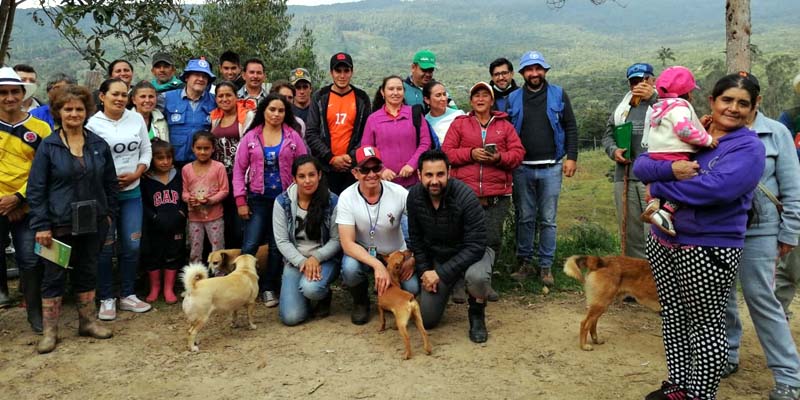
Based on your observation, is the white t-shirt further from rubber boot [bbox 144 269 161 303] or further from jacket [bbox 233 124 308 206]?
rubber boot [bbox 144 269 161 303]

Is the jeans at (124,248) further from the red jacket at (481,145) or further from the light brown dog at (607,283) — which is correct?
the light brown dog at (607,283)

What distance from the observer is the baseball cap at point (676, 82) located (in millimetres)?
3576

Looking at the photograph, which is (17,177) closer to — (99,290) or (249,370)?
(99,290)

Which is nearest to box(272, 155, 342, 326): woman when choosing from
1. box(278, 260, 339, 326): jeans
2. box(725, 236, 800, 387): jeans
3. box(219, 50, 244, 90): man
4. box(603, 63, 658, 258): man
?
box(278, 260, 339, 326): jeans

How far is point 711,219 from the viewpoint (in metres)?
3.37

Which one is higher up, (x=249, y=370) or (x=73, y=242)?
(x=73, y=242)

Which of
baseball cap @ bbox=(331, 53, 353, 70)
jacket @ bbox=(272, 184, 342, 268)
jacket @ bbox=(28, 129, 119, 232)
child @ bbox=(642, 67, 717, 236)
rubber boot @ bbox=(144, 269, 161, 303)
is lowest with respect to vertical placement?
rubber boot @ bbox=(144, 269, 161, 303)

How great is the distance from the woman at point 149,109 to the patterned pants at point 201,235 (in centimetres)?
96

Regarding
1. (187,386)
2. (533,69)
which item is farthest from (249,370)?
(533,69)

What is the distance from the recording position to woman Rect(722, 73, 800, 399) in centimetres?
372

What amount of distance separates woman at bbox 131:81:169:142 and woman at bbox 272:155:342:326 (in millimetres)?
1570

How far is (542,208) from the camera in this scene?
625 centimetres

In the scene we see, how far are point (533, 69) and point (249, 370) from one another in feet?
12.9

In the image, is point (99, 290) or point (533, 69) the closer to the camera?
point (99, 290)
